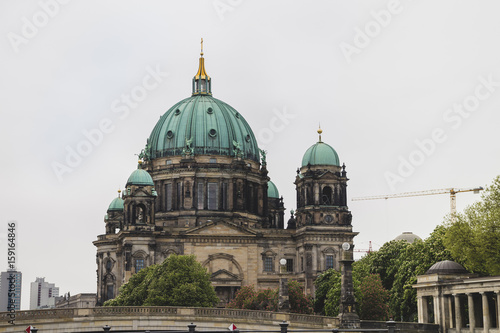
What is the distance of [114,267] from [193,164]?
742 inches

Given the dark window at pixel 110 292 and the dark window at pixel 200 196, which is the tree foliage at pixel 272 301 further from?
the dark window at pixel 110 292

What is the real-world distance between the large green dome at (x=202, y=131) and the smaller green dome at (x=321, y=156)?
39.2ft

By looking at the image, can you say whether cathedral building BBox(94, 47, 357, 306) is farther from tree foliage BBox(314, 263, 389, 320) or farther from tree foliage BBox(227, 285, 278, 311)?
tree foliage BBox(314, 263, 389, 320)

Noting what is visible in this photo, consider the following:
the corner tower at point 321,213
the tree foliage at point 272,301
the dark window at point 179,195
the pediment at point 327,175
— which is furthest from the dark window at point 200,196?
the tree foliage at point 272,301

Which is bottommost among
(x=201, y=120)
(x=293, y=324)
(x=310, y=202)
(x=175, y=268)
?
(x=293, y=324)

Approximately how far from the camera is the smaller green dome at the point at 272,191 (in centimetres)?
15690

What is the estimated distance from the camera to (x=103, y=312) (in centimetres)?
7281

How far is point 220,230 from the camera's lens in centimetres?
12838

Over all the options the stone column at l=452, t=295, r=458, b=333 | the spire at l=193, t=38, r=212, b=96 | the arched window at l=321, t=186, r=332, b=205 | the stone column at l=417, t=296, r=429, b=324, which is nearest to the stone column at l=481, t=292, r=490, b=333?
the stone column at l=452, t=295, r=458, b=333

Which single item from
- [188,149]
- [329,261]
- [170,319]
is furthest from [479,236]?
[188,149]

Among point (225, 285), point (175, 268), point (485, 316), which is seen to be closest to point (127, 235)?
point (225, 285)

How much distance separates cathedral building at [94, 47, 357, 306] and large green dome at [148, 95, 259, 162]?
151 mm

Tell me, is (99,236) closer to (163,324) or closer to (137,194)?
(137,194)

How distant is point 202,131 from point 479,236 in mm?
65869
